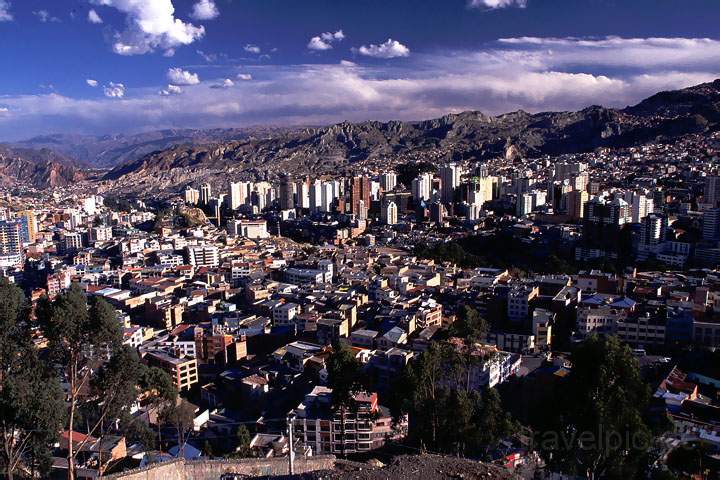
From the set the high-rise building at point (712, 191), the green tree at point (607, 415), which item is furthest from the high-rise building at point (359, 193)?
the green tree at point (607, 415)

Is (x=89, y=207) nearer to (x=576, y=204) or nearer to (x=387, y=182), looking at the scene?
(x=387, y=182)

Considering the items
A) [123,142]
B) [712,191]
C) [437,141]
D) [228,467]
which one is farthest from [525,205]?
[123,142]

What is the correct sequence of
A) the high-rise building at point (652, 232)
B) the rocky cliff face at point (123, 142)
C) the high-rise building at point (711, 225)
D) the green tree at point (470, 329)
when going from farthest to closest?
the rocky cliff face at point (123, 142)
the high-rise building at point (711, 225)
the high-rise building at point (652, 232)
the green tree at point (470, 329)

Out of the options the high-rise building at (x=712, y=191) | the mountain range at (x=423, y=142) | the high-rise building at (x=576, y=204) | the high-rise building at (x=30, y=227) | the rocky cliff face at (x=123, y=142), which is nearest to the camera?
the high-rise building at (x=712, y=191)

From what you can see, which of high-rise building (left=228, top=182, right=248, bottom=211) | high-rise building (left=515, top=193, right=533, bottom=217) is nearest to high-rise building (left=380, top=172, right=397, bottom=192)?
high-rise building (left=228, top=182, right=248, bottom=211)

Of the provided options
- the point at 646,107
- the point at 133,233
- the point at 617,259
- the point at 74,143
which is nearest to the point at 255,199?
the point at 133,233

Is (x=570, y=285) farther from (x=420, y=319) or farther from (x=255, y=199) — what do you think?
(x=255, y=199)

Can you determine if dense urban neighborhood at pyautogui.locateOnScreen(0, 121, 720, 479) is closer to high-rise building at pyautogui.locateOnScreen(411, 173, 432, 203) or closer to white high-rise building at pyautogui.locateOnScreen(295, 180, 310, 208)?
high-rise building at pyautogui.locateOnScreen(411, 173, 432, 203)

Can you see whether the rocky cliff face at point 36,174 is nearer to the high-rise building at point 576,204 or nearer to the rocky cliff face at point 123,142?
the rocky cliff face at point 123,142
